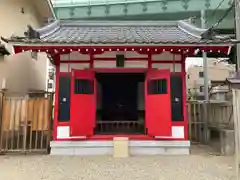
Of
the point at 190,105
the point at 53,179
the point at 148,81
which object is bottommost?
the point at 53,179

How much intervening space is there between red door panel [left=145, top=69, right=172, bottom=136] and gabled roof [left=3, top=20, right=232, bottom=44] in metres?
1.13

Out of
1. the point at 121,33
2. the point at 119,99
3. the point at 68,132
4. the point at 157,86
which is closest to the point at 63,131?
the point at 68,132

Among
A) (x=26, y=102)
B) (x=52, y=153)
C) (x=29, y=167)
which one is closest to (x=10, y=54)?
(x=26, y=102)

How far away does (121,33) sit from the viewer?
32.0 feet

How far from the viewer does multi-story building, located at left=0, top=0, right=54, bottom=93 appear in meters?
10.2

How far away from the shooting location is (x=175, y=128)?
324 inches

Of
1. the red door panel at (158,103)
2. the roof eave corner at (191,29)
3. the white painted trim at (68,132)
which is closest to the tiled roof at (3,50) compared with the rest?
the white painted trim at (68,132)

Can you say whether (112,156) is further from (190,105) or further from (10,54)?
(10,54)

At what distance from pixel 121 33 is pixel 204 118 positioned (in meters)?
4.61

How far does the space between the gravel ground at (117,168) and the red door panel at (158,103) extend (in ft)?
2.81

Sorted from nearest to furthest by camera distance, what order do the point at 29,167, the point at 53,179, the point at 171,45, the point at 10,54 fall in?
the point at 53,179 < the point at 29,167 < the point at 171,45 < the point at 10,54

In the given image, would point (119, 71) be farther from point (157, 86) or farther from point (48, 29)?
point (48, 29)

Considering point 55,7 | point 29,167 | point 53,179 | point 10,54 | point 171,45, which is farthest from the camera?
point 55,7

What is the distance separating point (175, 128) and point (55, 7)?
1110cm
